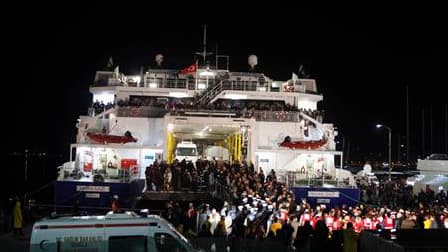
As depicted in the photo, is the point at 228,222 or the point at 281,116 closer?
the point at 228,222

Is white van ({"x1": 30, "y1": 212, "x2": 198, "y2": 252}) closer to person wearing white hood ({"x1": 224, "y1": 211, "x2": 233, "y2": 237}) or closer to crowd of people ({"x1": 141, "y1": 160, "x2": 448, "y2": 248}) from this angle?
crowd of people ({"x1": 141, "y1": 160, "x2": 448, "y2": 248})

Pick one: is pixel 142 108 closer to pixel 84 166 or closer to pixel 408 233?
pixel 84 166

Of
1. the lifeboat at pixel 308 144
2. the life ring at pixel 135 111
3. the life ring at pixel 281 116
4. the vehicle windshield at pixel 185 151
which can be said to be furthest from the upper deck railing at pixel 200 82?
the lifeboat at pixel 308 144

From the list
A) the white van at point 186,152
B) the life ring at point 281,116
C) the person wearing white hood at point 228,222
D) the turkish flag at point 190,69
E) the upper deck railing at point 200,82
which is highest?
the turkish flag at point 190,69

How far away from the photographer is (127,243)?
31.6ft

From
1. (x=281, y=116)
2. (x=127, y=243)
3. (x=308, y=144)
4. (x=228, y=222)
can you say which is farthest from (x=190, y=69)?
(x=127, y=243)

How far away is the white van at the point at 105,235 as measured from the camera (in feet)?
31.0

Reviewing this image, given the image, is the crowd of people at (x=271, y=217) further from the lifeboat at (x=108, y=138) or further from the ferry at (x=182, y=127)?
the lifeboat at (x=108, y=138)

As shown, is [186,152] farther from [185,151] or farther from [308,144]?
[308,144]

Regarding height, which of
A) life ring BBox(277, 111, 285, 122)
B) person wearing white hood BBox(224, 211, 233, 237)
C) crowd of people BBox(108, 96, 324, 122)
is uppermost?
crowd of people BBox(108, 96, 324, 122)

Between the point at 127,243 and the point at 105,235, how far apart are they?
0.38 m

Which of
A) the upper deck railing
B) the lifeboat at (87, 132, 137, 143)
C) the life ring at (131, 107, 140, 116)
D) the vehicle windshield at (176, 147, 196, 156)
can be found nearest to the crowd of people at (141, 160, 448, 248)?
the lifeboat at (87, 132, 137, 143)

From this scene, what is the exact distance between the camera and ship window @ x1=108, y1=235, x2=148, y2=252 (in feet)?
31.5

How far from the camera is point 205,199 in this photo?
24.3 meters
